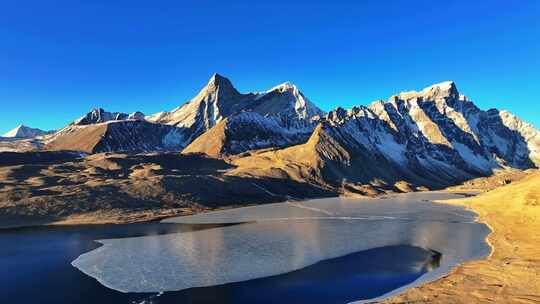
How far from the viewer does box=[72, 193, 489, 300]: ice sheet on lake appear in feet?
184

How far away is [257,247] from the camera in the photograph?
75000mm

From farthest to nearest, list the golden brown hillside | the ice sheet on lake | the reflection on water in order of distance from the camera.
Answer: the ice sheet on lake < the reflection on water < the golden brown hillside

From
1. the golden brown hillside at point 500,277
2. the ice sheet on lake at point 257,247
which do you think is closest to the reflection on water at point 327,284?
the ice sheet on lake at point 257,247

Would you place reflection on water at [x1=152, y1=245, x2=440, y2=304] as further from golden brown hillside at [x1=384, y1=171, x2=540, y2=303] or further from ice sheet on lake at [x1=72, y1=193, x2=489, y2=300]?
golden brown hillside at [x1=384, y1=171, x2=540, y2=303]

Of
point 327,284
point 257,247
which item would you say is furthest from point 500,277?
point 257,247

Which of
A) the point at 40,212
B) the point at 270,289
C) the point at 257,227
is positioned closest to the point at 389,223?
the point at 257,227

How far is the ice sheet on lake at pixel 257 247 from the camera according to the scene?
2206 inches

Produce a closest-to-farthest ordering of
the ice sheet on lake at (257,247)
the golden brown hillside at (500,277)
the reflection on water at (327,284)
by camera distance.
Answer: the golden brown hillside at (500,277) < the reflection on water at (327,284) < the ice sheet on lake at (257,247)

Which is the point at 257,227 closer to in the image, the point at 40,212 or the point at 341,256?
the point at 341,256

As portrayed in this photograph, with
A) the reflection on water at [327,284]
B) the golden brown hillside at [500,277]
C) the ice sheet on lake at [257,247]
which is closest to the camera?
the golden brown hillside at [500,277]

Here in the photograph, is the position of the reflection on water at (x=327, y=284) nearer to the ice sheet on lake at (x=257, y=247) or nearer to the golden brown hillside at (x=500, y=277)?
the ice sheet on lake at (x=257, y=247)

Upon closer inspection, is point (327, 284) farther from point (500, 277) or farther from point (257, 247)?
point (257, 247)

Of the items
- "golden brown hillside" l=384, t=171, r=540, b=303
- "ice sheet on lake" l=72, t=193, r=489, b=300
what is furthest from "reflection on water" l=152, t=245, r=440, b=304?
"golden brown hillside" l=384, t=171, r=540, b=303

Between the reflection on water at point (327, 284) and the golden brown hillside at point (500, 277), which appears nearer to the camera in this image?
the golden brown hillside at point (500, 277)
